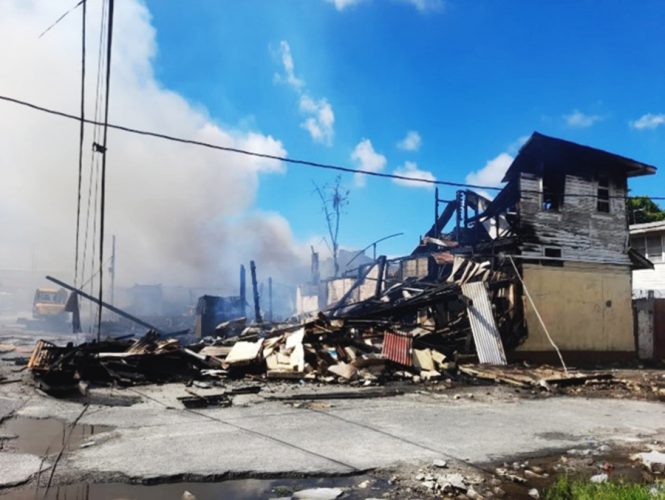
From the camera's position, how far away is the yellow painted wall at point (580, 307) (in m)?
15.9

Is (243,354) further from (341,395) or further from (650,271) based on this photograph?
(650,271)

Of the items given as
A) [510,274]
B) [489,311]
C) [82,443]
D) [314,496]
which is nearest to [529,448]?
[314,496]

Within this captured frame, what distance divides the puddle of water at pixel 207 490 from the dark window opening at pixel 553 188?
14.9 m

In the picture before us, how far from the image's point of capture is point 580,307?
1667 cm

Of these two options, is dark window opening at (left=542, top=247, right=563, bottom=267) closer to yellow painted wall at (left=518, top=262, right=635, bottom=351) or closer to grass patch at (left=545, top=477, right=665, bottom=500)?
yellow painted wall at (left=518, top=262, right=635, bottom=351)

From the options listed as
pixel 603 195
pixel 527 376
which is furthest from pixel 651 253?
pixel 527 376

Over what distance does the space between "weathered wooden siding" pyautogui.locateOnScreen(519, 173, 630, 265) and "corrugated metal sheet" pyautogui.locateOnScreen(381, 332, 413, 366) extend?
5.89 m

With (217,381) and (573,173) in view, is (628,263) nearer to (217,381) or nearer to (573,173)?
(573,173)

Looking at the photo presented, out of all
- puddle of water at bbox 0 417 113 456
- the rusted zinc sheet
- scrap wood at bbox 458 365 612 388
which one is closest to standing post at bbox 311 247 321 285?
scrap wood at bbox 458 365 612 388

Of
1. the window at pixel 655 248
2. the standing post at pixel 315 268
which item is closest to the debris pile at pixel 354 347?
the window at pixel 655 248

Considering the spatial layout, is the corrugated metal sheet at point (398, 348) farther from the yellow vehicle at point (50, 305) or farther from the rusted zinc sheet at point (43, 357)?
the yellow vehicle at point (50, 305)

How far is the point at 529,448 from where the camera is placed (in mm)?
5820

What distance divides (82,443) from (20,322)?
32.9 metres

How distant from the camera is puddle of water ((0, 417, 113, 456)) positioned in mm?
5420
